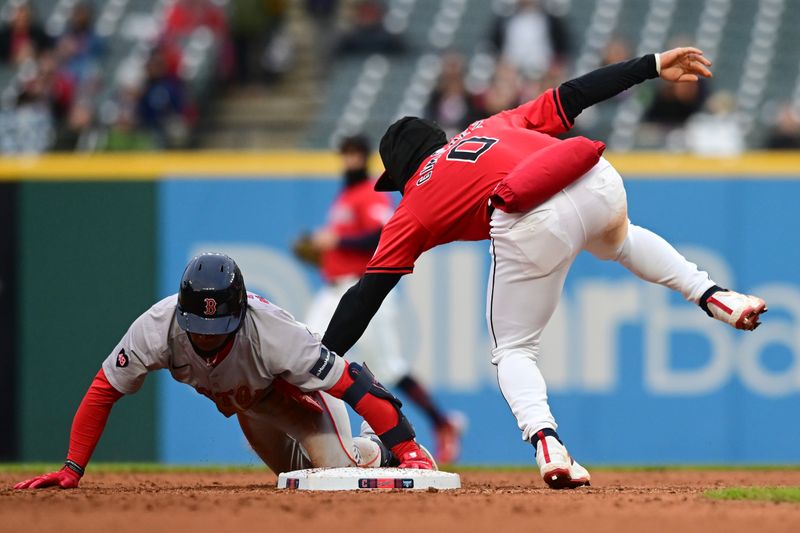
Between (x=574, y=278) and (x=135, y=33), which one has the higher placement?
(x=135, y=33)

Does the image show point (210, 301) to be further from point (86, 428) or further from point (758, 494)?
point (758, 494)

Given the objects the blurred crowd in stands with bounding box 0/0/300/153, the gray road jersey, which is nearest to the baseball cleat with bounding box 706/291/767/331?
the gray road jersey

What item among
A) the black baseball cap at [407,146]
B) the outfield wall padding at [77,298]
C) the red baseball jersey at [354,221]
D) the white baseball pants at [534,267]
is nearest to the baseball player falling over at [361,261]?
the red baseball jersey at [354,221]

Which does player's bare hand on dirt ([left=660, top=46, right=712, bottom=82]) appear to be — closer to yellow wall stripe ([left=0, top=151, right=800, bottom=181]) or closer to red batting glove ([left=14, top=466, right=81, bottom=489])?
red batting glove ([left=14, top=466, right=81, bottom=489])

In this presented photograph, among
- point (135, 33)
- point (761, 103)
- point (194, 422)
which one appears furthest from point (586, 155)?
point (135, 33)

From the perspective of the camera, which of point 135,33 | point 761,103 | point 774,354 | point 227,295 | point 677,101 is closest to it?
point 227,295

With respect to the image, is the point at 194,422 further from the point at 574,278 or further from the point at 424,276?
the point at 574,278
